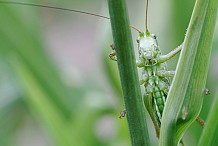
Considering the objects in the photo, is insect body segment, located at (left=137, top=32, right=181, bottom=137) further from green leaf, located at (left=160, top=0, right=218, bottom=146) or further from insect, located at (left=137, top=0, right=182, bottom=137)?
green leaf, located at (left=160, top=0, right=218, bottom=146)

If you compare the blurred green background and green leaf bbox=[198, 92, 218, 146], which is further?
the blurred green background

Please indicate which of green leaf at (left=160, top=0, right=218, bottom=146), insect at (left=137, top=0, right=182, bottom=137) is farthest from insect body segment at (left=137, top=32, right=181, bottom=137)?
green leaf at (left=160, top=0, right=218, bottom=146)

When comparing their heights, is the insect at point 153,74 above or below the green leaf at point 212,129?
above

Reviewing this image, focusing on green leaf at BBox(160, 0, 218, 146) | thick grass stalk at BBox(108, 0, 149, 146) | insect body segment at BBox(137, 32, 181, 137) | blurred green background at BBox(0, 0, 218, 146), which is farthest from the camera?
blurred green background at BBox(0, 0, 218, 146)

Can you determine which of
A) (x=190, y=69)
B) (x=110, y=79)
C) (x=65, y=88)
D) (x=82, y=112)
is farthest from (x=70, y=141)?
(x=190, y=69)

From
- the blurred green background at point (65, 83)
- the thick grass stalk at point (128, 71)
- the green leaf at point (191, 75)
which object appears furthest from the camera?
the blurred green background at point (65, 83)

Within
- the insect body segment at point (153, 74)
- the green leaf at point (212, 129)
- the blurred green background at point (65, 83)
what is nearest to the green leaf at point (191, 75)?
the green leaf at point (212, 129)

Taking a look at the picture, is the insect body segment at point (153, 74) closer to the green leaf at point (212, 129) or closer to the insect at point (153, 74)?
the insect at point (153, 74)
